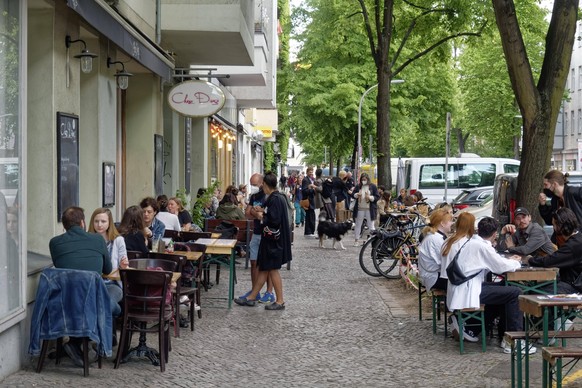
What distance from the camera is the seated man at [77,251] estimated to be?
9.16 m

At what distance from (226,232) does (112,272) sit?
7434 mm

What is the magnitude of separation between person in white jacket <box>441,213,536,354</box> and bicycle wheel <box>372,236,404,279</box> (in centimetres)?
657

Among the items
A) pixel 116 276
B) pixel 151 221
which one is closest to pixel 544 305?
pixel 116 276

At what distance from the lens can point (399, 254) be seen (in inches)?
675

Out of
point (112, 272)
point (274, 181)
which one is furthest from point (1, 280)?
point (274, 181)

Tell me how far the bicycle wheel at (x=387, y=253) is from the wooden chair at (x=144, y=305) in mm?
8354

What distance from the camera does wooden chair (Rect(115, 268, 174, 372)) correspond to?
9.24 m

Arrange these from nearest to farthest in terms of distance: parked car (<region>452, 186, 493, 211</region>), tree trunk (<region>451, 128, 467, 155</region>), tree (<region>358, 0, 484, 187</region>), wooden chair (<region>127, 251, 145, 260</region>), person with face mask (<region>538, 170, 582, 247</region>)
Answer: wooden chair (<region>127, 251, 145, 260</region>), person with face mask (<region>538, 170, 582, 247</region>), parked car (<region>452, 186, 493, 211</region>), tree (<region>358, 0, 484, 187</region>), tree trunk (<region>451, 128, 467, 155</region>)

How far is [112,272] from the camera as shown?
9.86m

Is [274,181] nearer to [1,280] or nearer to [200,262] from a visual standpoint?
[200,262]

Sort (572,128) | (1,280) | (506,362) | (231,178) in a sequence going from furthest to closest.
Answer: (572,128)
(231,178)
(506,362)
(1,280)

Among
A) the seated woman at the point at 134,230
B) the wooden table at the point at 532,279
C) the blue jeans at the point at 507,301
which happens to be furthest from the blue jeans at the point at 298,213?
the blue jeans at the point at 507,301

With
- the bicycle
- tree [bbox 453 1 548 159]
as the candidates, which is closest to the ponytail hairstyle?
the bicycle

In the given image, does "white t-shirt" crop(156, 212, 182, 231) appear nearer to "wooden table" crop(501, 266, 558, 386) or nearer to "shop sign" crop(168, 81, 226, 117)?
"shop sign" crop(168, 81, 226, 117)
